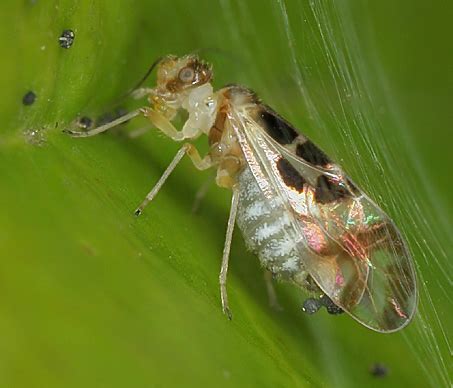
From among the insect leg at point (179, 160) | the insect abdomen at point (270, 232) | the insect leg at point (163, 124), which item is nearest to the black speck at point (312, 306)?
the insect abdomen at point (270, 232)

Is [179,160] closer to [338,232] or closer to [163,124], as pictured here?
[163,124]

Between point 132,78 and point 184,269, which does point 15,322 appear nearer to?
point 184,269

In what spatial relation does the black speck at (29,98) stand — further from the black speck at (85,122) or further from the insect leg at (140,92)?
the insect leg at (140,92)

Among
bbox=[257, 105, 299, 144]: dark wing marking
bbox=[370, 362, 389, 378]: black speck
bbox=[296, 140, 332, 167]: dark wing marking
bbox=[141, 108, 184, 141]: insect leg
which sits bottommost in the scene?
bbox=[370, 362, 389, 378]: black speck

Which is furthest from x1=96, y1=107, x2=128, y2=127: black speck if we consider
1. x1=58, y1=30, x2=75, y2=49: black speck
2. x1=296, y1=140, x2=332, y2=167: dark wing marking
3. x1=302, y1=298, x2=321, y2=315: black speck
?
x1=302, y1=298, x2=321, y2=315: black speck

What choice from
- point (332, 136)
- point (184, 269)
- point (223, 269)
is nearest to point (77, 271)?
point (184, 269)

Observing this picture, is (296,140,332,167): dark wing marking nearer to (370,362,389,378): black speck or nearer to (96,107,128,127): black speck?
(96,107,128,127): black speck
